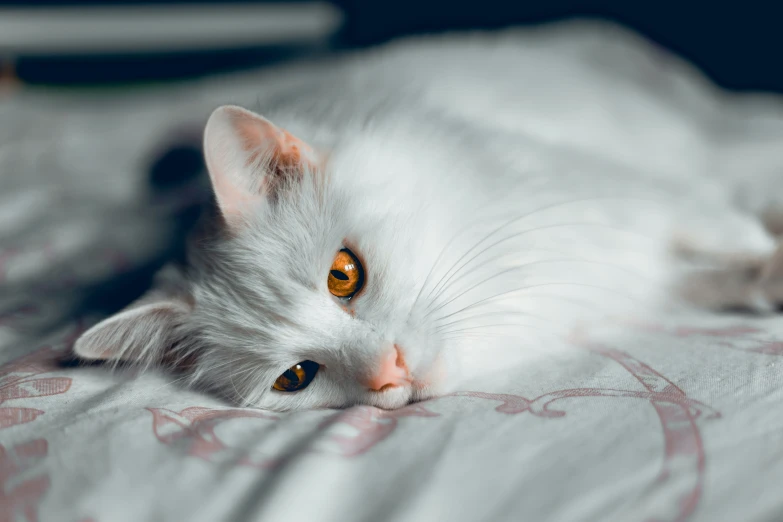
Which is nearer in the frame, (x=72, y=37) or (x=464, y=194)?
(x=464, y=194)

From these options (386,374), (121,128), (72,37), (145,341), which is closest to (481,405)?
(386,374)

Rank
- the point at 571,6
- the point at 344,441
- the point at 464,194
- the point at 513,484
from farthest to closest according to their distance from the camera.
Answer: the point at 571,6 < the point at 464,194 < the point at 344,441 < the point at 513,484

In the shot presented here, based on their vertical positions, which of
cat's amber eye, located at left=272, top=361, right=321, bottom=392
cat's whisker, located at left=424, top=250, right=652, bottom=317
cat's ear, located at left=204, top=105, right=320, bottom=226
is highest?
cat's ear, located at left=204, top=105, right=320, bottom=226

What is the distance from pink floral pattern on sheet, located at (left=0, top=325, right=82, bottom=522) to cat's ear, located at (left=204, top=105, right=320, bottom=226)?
44 cm

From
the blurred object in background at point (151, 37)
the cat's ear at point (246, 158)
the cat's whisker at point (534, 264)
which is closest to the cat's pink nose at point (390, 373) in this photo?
the cat's whisker at point (534, 264)

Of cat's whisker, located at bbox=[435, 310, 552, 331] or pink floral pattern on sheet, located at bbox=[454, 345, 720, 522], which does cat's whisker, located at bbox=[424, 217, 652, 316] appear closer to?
cat's whisker, located at bbox=[435, 310, 552, 331]

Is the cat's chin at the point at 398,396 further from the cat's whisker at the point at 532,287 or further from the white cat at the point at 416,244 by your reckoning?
the cat's whisker at the point at 532,287

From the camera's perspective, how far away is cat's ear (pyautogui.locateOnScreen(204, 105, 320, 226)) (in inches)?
42.6

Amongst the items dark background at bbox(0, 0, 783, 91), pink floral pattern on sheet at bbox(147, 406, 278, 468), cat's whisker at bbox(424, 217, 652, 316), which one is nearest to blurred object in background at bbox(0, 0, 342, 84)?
dark background at bbox(0, 0, 783, 91)

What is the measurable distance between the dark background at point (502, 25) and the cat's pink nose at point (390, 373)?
223 centimetres

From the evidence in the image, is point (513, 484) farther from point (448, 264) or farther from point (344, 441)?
point (448, 264)

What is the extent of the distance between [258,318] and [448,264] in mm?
382

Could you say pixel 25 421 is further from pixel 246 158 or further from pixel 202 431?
pixel 246 158

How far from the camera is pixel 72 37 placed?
2.79m
